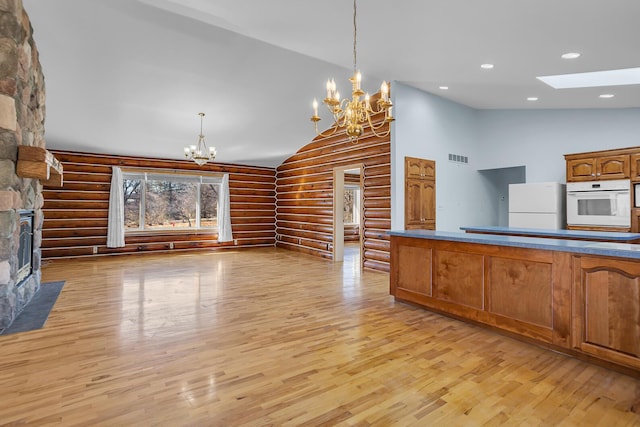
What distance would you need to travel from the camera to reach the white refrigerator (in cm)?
571

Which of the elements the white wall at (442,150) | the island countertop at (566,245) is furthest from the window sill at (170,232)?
the island countertop at (566,245)

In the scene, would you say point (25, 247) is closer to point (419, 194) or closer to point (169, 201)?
point (169, 201)

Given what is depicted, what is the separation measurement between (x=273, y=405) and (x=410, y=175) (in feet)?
14.8

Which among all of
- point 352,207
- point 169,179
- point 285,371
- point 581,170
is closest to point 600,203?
point 581,170

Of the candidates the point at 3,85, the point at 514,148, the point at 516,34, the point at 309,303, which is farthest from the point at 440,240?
the point at 3,85

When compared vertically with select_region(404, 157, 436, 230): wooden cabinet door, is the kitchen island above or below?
below

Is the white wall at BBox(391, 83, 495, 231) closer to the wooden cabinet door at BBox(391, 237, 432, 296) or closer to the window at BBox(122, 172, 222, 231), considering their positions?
the wooden cabinet door at BBox(391, 237, 432, 296)

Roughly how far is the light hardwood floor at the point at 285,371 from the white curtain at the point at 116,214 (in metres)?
4.22

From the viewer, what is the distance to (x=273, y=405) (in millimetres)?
2088

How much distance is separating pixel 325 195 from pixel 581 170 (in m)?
4.80

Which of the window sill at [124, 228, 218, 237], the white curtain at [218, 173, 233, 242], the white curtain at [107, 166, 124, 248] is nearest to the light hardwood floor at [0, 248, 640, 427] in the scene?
the white curtain at [107, 166, 124, 248]

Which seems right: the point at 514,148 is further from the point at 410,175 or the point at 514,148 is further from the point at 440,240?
the point at 440,240

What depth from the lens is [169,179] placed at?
914 centimetres

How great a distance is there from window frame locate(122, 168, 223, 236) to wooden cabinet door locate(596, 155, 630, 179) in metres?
8.28
